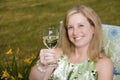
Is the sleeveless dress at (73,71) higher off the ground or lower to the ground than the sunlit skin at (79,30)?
lower

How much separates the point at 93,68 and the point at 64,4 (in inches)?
291

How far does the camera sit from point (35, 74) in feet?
11.0

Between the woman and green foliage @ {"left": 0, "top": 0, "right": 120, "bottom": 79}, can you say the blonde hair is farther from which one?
green foliage @ {"left": 0, "top": 0, "right": 120, "bottom": 79}

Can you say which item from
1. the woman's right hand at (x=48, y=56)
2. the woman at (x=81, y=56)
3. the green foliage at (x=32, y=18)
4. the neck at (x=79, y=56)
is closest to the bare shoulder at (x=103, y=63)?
the woman at (x=81, y=56)

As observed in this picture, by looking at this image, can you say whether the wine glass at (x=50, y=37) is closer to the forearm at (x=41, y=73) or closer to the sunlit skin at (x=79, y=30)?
the sunlit skin at (x=79, y=30)

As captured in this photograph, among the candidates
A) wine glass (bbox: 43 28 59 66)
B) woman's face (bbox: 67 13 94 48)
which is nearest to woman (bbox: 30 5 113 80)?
woman's face (bbox: 67 13 94 48)

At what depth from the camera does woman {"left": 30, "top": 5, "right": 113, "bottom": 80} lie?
319cm

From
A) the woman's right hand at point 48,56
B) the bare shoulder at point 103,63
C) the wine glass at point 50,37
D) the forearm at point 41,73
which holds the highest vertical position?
the wine glass at point 50,37

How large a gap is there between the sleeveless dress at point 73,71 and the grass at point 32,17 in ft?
12.3

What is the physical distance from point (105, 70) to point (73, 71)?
0.96 feet

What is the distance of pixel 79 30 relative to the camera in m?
3.20

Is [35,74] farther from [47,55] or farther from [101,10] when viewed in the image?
[101,10]

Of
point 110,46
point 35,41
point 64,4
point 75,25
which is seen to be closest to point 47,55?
point 75,25

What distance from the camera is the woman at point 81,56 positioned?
3.19 m
